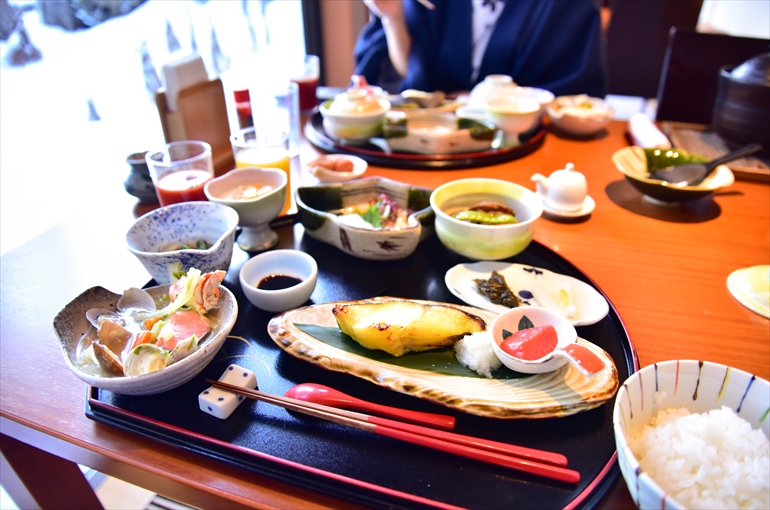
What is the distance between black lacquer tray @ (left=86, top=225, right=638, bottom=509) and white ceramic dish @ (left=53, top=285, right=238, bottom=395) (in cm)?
5

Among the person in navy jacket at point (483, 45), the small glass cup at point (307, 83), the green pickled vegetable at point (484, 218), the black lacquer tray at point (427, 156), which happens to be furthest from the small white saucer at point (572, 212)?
the small glass cup at point (307, 83)

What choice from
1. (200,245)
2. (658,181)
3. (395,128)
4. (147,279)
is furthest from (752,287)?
(147,279)

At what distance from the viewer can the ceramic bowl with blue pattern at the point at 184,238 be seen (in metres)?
0.99

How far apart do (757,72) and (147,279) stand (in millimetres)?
2282

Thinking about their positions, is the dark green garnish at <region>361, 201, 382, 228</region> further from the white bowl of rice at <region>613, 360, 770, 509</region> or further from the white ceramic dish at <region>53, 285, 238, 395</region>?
the white bowl of rice at <region>613, 360, 770, 509</region>

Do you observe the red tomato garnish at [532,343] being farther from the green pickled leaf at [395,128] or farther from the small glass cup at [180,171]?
the green pickled leaf at [395,128]

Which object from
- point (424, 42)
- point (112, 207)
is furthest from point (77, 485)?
point (424, 42)

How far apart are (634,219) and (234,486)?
56.1 inches

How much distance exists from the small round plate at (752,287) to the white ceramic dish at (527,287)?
39 centimetres

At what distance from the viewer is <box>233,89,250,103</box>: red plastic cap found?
5.32ft

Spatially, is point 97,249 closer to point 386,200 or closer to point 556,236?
point 386,200

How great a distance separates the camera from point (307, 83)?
2426 mm

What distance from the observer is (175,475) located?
72 cm

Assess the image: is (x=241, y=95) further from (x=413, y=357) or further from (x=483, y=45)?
(x=483, y=45)
